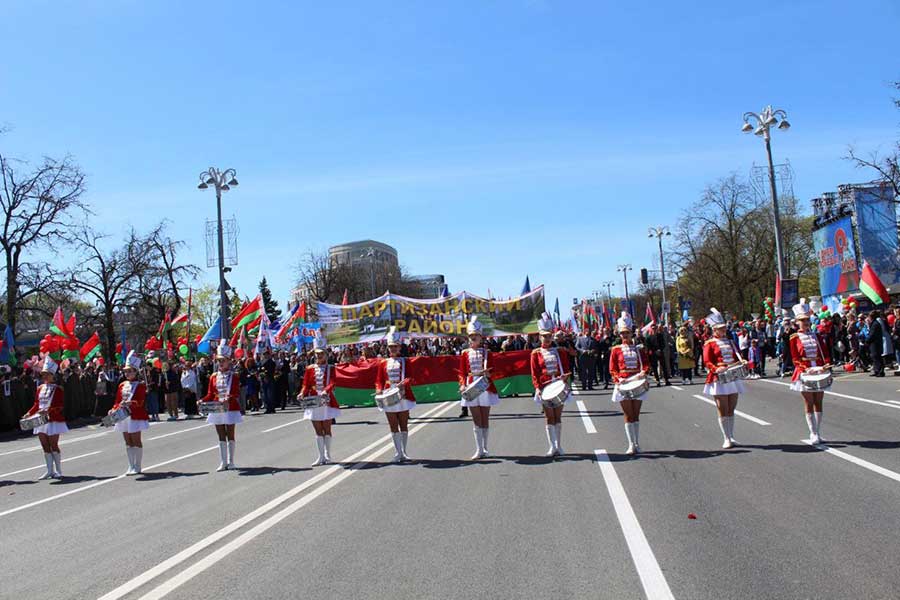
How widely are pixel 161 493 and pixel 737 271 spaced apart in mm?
56123

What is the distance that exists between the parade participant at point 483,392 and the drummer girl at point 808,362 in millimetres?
4732

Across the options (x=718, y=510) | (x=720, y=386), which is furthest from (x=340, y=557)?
(x=720, y=386)

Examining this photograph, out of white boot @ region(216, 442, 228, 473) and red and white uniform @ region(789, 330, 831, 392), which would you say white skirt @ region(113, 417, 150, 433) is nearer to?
white boot @ region(216, 442, 228, 473)

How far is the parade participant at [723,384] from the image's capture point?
1179cm

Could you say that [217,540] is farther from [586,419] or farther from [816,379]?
[586,419]

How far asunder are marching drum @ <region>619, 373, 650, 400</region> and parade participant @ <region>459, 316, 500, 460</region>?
77.8 inches

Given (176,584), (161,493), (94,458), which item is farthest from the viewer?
(94,458)

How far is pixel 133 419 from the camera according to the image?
13391 mm

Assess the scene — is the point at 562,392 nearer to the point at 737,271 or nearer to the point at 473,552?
the point at 473,552

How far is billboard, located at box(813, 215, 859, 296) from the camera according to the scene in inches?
1957

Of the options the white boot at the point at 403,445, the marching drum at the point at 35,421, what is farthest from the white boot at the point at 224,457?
the marching drum at the point at 35,421

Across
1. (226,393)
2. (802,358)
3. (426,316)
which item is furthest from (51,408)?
(426,316)

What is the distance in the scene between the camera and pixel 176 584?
20.7ft

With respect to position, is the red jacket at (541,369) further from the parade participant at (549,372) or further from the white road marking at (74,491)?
the white road marking at (74,491)
